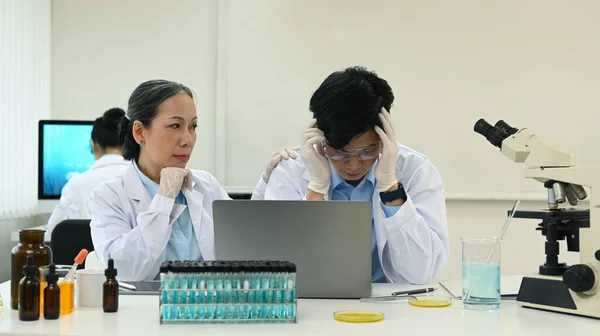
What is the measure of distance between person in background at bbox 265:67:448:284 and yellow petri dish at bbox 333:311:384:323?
51 cm

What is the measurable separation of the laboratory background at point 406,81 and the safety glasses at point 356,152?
197 cm

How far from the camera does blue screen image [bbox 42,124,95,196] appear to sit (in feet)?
12.6

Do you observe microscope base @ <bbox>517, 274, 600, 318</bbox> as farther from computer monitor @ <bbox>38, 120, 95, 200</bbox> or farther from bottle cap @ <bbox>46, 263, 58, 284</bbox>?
computer monitor @ <bbox>38, 120, 95, 200</bbox>

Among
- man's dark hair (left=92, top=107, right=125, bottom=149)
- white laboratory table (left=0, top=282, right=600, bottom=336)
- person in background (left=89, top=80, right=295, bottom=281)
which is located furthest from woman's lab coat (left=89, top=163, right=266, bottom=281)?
man's dark hair (left=92, top=107, right=125, bottom=149)

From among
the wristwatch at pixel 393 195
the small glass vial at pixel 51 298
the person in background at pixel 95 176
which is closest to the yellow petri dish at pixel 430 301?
the wristwatch at pixel 393 195

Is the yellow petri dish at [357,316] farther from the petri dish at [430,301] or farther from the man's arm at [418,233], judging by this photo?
the man's arm at [418,233]

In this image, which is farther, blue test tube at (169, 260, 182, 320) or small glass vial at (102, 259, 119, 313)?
small glass vial at (102, 259, 119, 313)

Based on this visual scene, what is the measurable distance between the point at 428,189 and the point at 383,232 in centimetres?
20

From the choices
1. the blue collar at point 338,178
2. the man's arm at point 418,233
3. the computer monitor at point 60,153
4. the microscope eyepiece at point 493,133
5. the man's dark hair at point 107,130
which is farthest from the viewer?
the computer monitor at point 60,153

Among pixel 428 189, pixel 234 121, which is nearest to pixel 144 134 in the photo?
pixel 428 189

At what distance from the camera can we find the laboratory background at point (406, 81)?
3896 mm

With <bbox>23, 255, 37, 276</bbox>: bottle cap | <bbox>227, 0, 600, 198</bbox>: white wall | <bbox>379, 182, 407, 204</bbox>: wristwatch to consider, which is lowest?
<bbox>23, 255, 37, 276</bbox>: bottle cap

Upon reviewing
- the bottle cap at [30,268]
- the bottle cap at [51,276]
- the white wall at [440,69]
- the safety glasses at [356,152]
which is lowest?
the bottle cap at [51,276]

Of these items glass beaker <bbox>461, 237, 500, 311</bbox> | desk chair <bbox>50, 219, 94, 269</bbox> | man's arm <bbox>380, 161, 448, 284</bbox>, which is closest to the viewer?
glass beaker <bbox>461, 237, 500, 311</bbox>
